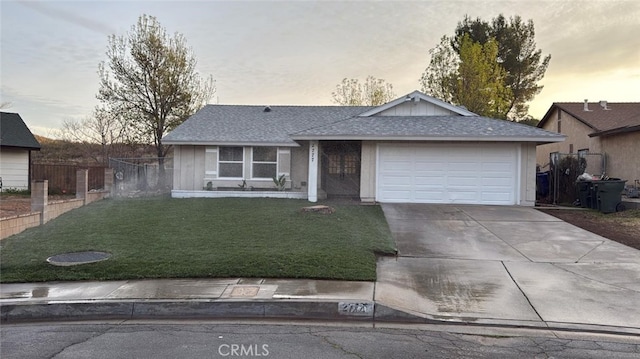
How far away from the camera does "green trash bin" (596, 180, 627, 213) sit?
1449 centimetres

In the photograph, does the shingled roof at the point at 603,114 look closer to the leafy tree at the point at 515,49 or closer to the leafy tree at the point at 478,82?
the leafy tree at the point at 478,82

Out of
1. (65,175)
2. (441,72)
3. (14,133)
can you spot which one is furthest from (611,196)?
(14,133)

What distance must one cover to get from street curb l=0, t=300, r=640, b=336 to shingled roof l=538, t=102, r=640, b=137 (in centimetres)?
1777

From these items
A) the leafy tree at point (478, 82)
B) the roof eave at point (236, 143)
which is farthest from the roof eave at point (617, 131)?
the roof eave at point (236, 143)

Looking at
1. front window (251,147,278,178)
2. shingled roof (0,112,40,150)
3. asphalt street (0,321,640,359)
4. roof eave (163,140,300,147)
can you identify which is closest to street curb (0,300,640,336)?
asphalt street (0,321,640,359)

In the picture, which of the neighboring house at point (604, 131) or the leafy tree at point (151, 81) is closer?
the neighboring house at point (604, 131)

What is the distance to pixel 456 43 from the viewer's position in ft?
111

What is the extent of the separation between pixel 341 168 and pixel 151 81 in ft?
45.5

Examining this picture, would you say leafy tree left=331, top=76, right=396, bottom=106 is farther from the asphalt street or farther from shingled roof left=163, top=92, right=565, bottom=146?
the asphalt street

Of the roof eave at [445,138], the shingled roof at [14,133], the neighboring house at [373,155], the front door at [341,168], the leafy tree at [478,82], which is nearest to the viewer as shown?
the roof eave at [445,138]

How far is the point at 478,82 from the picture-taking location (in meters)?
29.9

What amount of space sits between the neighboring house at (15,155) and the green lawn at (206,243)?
42.8 ft

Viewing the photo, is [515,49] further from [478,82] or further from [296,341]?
[296,341]

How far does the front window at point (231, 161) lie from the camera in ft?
64.4
